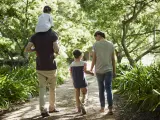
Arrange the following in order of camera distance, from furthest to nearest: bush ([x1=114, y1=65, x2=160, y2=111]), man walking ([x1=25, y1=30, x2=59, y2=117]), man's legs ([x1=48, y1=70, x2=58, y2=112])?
man's legs ([x1=48, y1=70, x2=58, y2=112]), man walking ([x1=25, y1=30, x2=59, y2=117]), bush ([x1=114, y1=65, x2=160, y2=111])

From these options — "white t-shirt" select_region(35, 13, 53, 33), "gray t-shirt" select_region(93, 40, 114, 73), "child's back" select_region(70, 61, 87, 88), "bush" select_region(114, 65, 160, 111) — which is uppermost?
"white t-shirt" select_region(35, 13, 53, 33)

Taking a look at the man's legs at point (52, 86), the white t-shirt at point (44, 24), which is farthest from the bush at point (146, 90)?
the white t-shirt at point (44, 24)

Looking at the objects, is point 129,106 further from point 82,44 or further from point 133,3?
point 82,44

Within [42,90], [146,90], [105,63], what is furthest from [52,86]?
[146,90]

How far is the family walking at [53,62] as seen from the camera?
18.5ft

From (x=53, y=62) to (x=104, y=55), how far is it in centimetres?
102

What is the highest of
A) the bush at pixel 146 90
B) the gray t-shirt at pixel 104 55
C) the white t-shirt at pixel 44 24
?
the white t-shirt at pixel 44 24

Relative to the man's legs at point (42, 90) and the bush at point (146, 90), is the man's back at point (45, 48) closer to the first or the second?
the man's legs at point (42, 90)

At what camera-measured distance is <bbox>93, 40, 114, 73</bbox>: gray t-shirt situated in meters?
5.84

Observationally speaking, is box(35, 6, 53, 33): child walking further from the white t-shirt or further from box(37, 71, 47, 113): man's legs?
box(37, 71, 47, 113): man's legs

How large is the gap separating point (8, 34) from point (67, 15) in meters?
6.14

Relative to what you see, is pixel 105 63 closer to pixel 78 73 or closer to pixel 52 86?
pixel 78 73

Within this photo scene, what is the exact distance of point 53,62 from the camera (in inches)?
226

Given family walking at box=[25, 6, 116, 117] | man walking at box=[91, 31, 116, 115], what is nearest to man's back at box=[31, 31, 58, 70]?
family walking at box=[25, 6, 116, 117]
